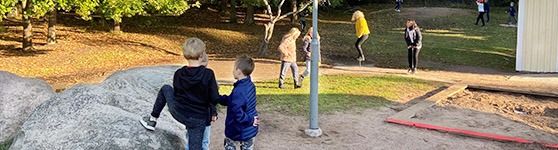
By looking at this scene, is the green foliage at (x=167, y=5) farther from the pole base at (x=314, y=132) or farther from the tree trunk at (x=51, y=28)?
the pole base at (x=314, y=132)

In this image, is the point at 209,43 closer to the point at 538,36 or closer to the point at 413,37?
the point at 413,37

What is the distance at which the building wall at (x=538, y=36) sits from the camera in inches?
621

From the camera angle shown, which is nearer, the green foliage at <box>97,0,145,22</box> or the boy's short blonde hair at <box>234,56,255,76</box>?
the boy's short blonde hair at <box>234,56,255,76</box>

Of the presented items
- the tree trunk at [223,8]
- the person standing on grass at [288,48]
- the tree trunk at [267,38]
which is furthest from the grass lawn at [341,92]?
the tree trunk at [223,8]

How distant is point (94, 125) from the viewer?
18.5ft

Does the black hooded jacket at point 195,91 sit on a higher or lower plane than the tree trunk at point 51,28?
lower

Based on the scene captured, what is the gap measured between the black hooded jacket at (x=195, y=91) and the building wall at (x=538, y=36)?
43.6ft

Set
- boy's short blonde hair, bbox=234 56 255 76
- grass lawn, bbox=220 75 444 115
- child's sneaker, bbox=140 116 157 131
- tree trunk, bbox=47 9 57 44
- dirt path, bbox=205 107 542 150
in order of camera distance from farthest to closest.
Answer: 1. tree trunk, bbox=47 9 57 44
2. grass lawn, bbox=220 75 444 115
3. dirt path, bbox=205 107 542 150
4. child's sneaker, bbox=140 116 157 131
5. boy's short blonde hair, bbox=234 56 255 76

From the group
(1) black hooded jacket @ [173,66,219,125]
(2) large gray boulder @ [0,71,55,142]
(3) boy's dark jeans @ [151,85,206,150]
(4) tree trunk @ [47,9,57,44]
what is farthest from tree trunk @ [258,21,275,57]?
(1) black hooded jacket @ [173,66,219,125]

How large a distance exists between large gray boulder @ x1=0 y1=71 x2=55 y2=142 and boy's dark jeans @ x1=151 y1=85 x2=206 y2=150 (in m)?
2.68

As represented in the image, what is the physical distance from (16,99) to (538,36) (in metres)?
14.2

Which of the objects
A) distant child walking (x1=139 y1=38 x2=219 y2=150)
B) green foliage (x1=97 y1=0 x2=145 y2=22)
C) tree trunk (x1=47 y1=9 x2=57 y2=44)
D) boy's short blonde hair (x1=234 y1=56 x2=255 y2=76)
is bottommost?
distant child walking (x1=139 y1=38 x2=219 y2=150)

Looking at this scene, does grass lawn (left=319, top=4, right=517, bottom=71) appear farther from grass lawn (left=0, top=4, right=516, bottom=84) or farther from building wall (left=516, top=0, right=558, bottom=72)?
building wall (left=516, top=0, right=558, bottom=72)

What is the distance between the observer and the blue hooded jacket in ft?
17.6
